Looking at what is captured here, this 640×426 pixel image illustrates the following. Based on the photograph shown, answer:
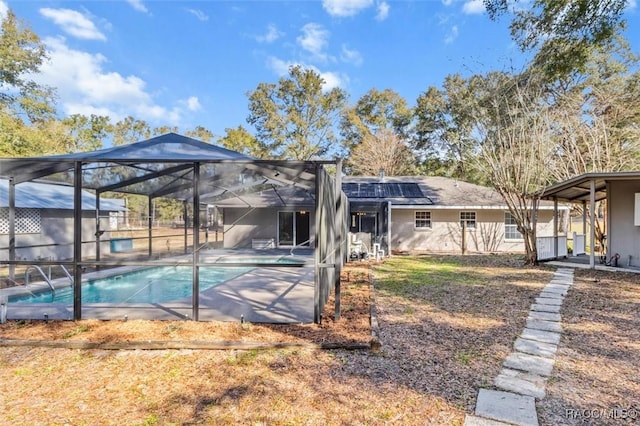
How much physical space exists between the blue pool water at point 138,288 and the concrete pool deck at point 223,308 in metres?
0.62

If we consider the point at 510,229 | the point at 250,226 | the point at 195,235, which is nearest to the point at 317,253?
→ the point at 195,235

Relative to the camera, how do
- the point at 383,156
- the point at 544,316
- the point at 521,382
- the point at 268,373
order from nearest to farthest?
the point at 521,382, the point at 268,373, the point at 544,316, the point at 383,156

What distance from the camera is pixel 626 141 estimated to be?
1572 cm

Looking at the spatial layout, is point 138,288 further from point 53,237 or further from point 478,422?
point 478,422

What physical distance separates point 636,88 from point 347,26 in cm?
1392

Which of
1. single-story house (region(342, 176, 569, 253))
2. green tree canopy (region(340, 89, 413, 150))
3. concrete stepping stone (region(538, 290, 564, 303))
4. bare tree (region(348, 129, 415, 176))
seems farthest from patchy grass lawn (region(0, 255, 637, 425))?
green tree canopy (region(340, 89, 413, 150))

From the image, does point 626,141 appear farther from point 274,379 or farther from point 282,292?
point 274,379

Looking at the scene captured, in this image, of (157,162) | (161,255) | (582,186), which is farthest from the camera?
(161,255)

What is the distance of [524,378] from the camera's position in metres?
3.70

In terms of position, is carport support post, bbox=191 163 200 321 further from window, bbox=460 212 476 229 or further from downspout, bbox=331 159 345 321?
window, bbox=460 212 476 229

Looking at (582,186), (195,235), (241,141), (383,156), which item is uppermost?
(241,141)

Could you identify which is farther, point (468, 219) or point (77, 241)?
point (468, 219)

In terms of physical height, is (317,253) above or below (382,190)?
below

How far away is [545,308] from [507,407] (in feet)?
13.5
